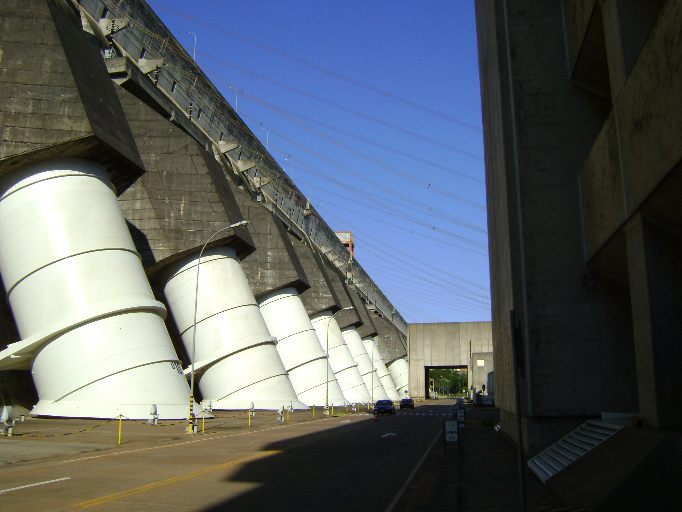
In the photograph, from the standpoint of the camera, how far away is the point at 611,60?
12.2 metres

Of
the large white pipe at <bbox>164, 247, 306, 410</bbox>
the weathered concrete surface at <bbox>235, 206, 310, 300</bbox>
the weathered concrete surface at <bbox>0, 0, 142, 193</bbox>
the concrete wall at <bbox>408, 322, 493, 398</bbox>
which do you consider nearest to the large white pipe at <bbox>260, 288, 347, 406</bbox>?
the weathered concrete surface at <bbox>235, 206, 310, 300</bbox>

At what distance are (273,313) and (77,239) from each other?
30757mm

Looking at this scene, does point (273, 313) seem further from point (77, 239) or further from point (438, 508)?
point (438, 508)

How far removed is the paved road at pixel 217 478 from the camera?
395 inches

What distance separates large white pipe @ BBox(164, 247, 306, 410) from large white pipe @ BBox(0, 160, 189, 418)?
11654 millimetres

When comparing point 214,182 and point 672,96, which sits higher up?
point 214,182

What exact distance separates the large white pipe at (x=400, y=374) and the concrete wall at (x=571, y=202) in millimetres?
112549

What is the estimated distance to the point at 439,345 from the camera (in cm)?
10750

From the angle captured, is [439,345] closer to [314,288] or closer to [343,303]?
[343,303]

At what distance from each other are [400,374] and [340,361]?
5419 centimetres

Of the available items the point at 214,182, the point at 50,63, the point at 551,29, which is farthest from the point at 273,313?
the point at 551,29

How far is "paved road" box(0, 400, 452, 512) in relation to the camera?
1004 centimetres

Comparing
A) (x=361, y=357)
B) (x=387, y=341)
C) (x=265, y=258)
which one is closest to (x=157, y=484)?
(x=265, y=258)

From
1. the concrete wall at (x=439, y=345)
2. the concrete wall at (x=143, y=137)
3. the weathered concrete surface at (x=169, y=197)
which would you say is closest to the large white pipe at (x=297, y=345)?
the concrete wall at (x=143, y=137)
